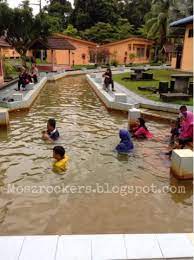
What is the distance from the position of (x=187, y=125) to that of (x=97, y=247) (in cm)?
545

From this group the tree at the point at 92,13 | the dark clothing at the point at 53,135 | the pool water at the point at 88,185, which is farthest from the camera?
the tree at the point at 92,13

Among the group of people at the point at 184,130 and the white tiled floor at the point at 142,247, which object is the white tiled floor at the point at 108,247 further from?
the group of people at the point at 184,130

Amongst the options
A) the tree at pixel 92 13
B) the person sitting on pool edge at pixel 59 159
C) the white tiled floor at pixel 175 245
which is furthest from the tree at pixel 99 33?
the white tiled floor at pixel 175 245

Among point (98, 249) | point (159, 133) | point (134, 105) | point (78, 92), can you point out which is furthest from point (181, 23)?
point (98, 249)

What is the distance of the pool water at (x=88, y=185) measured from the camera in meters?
5.68

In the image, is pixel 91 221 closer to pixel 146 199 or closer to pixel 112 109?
pixel 146 199

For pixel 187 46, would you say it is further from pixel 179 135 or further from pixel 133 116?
pixel 179 135

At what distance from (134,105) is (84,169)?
7545 millimetres

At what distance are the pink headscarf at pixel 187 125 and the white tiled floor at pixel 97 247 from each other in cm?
460

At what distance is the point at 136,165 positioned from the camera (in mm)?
8344

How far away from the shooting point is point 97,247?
4.30 meters

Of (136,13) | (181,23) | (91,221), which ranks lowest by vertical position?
(91,221)

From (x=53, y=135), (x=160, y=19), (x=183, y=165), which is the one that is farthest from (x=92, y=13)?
(x=183, y=165)

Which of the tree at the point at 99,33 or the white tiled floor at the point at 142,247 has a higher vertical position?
the tree at the point at 99,33
